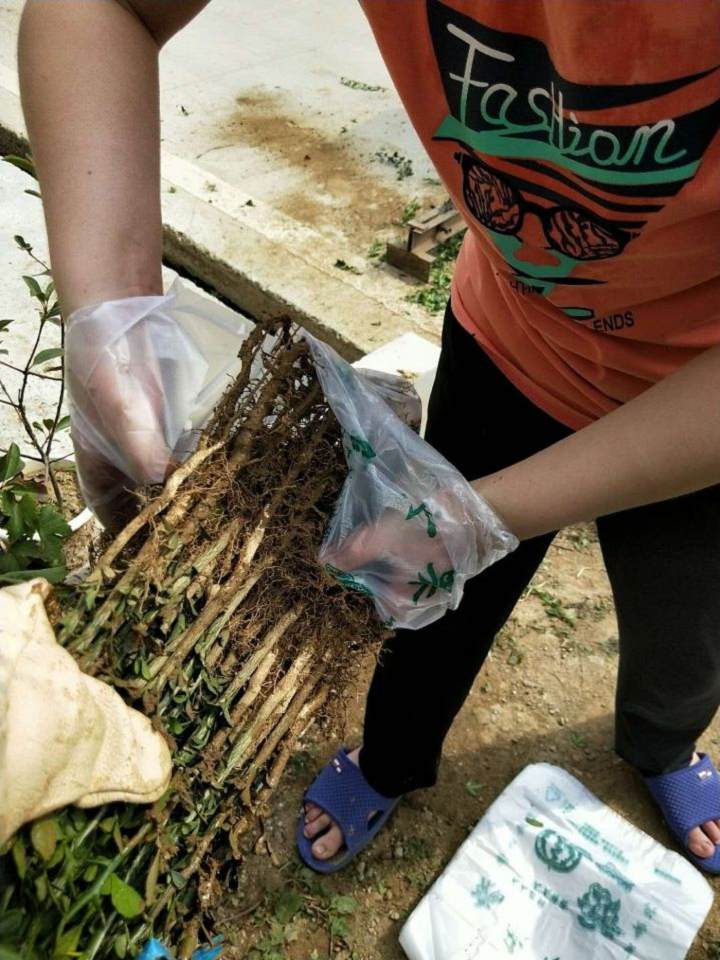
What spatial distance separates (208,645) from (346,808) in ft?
3.37

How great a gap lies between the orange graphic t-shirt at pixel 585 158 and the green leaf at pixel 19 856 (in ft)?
3.19

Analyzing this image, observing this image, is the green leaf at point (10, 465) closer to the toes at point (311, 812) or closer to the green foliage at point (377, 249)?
the toes at point (311, 812)

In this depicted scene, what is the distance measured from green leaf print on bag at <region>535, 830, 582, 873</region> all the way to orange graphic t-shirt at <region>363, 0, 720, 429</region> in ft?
3.65

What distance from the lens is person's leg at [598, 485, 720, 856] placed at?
1.33 metres

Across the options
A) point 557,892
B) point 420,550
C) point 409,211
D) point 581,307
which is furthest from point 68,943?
point 409,211

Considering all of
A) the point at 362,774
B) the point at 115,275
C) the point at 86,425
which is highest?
the point at 115,275

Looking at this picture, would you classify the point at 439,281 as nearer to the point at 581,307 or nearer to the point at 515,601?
the point at 515,601

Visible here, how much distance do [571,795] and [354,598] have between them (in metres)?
1.12

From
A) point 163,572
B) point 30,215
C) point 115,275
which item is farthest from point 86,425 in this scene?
point 30,215

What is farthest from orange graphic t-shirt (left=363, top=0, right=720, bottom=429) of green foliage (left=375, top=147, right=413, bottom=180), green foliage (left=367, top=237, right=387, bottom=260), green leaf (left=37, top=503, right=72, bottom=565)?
green foliage (left=375, top=147, right=413, bottom=180)

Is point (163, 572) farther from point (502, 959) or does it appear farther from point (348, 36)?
point (348, 36)

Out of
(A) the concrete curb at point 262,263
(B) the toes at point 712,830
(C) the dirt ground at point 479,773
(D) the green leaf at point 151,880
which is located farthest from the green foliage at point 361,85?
(D) the green leaf at point 151,880

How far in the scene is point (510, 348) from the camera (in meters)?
1.36

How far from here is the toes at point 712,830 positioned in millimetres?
1920
